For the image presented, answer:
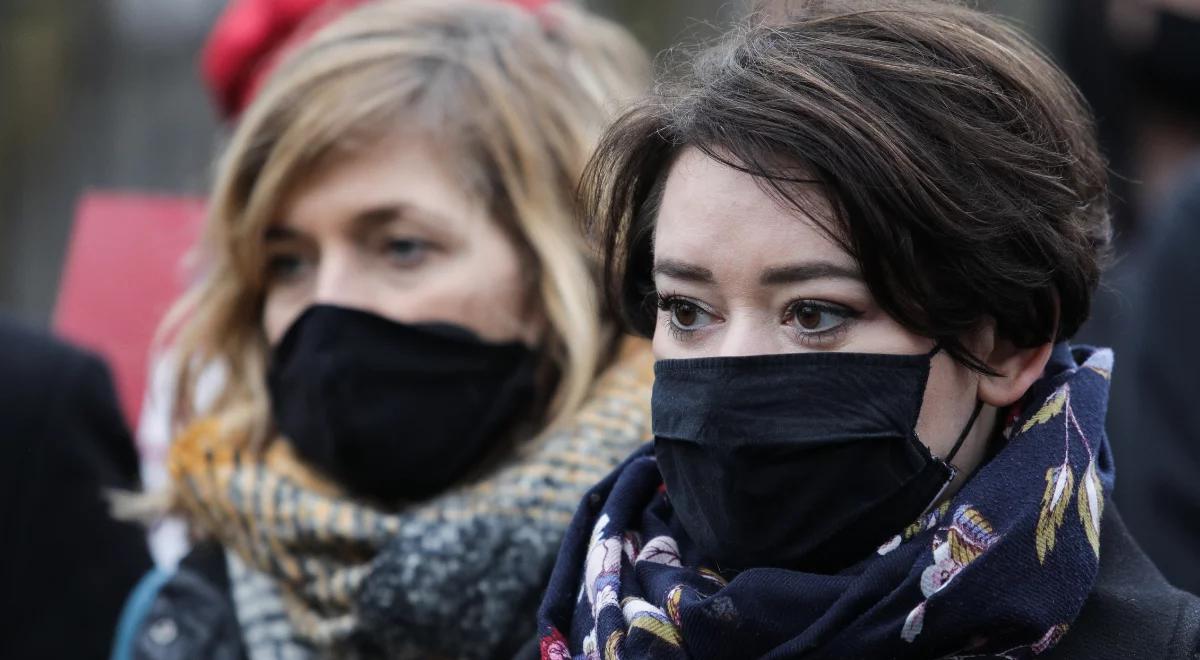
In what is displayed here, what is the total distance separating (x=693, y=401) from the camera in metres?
1.97

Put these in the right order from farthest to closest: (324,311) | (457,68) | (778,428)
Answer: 1. (457,68)
2. (324,311)
3. (778,428)

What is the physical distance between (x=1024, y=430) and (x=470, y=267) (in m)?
1.35

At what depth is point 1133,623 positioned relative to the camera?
1966 mm

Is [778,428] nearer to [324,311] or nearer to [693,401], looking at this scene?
[693,401]

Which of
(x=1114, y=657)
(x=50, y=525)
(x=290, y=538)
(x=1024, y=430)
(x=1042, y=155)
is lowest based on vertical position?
(x=50, y=525)

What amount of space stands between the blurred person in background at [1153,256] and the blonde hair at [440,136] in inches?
41.8

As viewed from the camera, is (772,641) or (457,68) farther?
(457,68)

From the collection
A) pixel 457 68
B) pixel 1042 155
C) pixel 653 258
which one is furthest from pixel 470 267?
pixel 1042 155

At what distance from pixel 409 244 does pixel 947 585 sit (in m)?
1.54

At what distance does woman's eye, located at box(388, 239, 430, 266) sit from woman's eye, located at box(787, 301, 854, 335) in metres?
1.25

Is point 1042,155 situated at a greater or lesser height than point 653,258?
greater

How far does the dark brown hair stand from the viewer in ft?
6.25

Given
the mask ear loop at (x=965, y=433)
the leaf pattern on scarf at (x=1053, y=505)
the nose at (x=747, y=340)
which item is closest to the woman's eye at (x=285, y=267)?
the nose at (x=747, y=340)

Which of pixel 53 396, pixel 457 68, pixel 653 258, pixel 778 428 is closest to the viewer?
pixel 778 428
